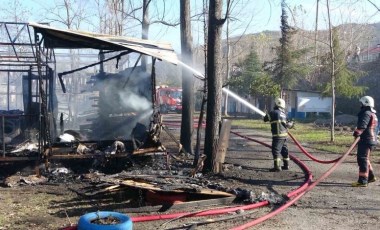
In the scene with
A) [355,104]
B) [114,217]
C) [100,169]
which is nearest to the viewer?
[114,217]

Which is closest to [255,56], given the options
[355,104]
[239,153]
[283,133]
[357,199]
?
[355,104]

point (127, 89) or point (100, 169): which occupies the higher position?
point (127, 89)

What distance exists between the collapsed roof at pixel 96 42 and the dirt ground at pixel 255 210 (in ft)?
9.58

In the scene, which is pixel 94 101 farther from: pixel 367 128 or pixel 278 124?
pixel 367 128

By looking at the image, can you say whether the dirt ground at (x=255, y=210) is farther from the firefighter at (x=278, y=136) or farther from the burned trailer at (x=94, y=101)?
the burned trailer at (x=94, y=101)

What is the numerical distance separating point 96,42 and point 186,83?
11.9 feet

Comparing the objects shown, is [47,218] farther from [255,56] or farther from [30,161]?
[255,56]

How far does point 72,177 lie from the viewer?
30.4 feet

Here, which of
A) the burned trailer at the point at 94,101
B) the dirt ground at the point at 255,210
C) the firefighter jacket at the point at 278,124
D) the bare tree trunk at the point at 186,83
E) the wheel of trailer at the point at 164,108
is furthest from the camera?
the wheel of trailer at the point at 164,108

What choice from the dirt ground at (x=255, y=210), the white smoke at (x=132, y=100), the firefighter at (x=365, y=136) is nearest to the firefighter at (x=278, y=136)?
the dirt ground at (x=255, y=210)

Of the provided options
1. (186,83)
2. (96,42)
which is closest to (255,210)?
(96,42)

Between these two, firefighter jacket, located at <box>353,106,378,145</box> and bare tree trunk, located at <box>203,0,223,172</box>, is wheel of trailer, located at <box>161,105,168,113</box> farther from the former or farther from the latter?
firefighter jacket, located at <box>353,106,378,145</box>

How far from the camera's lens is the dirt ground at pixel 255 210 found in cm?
623

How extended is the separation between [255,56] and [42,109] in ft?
108
